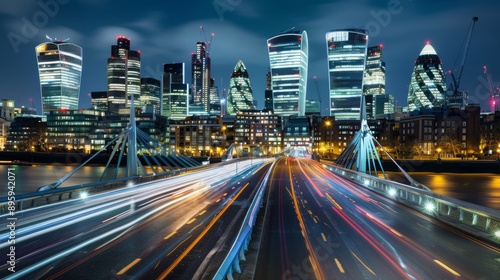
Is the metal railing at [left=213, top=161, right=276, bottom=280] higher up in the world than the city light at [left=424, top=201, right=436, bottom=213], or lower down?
higher up

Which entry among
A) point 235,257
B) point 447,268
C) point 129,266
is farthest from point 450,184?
point 129,266

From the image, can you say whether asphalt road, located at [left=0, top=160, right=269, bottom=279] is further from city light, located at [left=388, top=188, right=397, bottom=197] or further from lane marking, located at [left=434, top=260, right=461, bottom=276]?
city light, located at [left=388, top=188, right=397, bottom=197]

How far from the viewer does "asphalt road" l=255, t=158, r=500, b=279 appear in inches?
504

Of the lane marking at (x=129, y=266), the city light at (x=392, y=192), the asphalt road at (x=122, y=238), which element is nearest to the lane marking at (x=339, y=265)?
the asphalt road at (x=122, y=238)

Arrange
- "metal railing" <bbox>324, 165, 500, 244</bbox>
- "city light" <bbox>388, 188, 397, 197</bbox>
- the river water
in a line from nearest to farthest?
1. "metal railing" <bbox>324, 165, 500, 244</bbox>
2. "city light" <bbox>388, 188, 397, 197</bbox>
3. the river water

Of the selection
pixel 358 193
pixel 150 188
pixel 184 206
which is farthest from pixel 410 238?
pixel 150 188

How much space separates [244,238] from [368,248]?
485cm

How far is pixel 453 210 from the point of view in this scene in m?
23.0

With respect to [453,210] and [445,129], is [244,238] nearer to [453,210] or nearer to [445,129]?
[453,210]

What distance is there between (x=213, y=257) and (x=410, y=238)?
29.8 ft

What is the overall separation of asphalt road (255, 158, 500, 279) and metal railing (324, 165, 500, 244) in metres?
0.75

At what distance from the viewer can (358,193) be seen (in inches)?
1455

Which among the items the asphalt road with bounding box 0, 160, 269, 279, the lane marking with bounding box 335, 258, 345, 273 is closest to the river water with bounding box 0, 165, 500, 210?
the asphalt road with bounding box 0, 160, 269, 279

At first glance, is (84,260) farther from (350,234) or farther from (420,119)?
(420,119)
